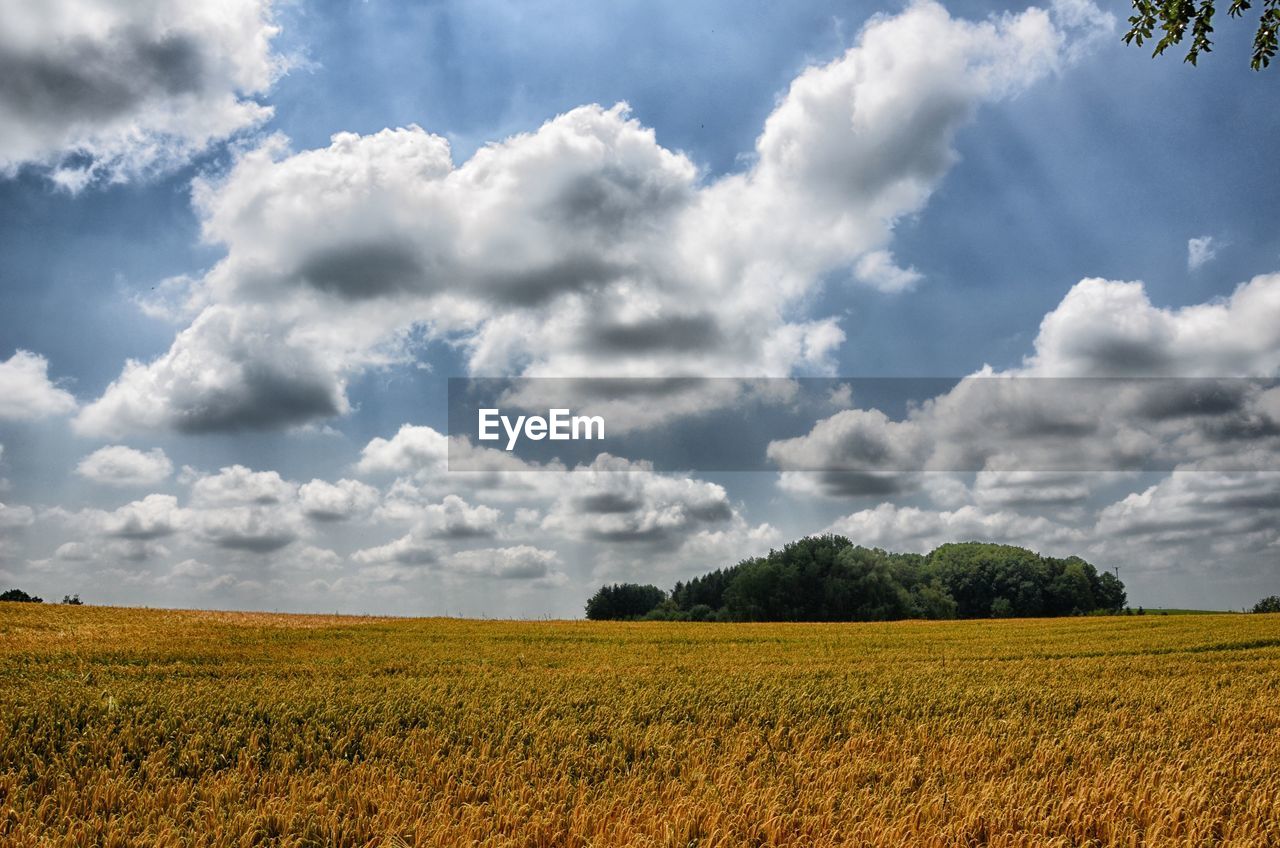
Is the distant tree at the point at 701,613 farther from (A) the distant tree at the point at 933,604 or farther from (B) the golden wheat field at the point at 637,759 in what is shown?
Answer: (B) the golden wheat field at the point at 637,759

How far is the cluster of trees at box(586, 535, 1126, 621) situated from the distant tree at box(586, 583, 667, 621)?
152mm

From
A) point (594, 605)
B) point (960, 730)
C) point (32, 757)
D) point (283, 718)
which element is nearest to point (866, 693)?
point (960, 730)

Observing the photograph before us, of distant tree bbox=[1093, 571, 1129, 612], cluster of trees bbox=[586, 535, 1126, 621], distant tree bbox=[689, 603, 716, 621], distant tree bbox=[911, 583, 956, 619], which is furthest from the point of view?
distant tree bbox=[1093, 571, 1129, 612]

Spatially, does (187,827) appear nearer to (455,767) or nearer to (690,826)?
(455,767)

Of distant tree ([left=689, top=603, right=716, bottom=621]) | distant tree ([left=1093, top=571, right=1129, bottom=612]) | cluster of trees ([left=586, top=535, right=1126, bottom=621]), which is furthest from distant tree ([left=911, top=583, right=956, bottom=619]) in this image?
distant tree ([left=1093, top=571, right=1129, bottom=612])

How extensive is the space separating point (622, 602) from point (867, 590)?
44182 mm

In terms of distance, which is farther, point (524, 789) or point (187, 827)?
point (524, 789)

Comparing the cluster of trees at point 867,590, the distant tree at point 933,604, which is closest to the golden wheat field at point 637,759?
the cluster of trees at point 867,590

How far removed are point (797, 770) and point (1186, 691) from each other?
1112 cm

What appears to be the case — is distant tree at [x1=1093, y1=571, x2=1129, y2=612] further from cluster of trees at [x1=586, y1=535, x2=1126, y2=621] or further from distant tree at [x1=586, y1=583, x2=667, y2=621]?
distant tree at [x1=586, y1=583, x2=667, y2=621]

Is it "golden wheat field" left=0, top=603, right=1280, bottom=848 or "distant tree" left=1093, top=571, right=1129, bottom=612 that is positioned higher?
"golden wheat field" left=0, top=603, right=1280, bottom=848

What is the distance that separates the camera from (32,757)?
25.1 ft

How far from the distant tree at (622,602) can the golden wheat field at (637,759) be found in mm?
104151

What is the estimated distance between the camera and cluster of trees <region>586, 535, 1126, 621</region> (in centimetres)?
8938
